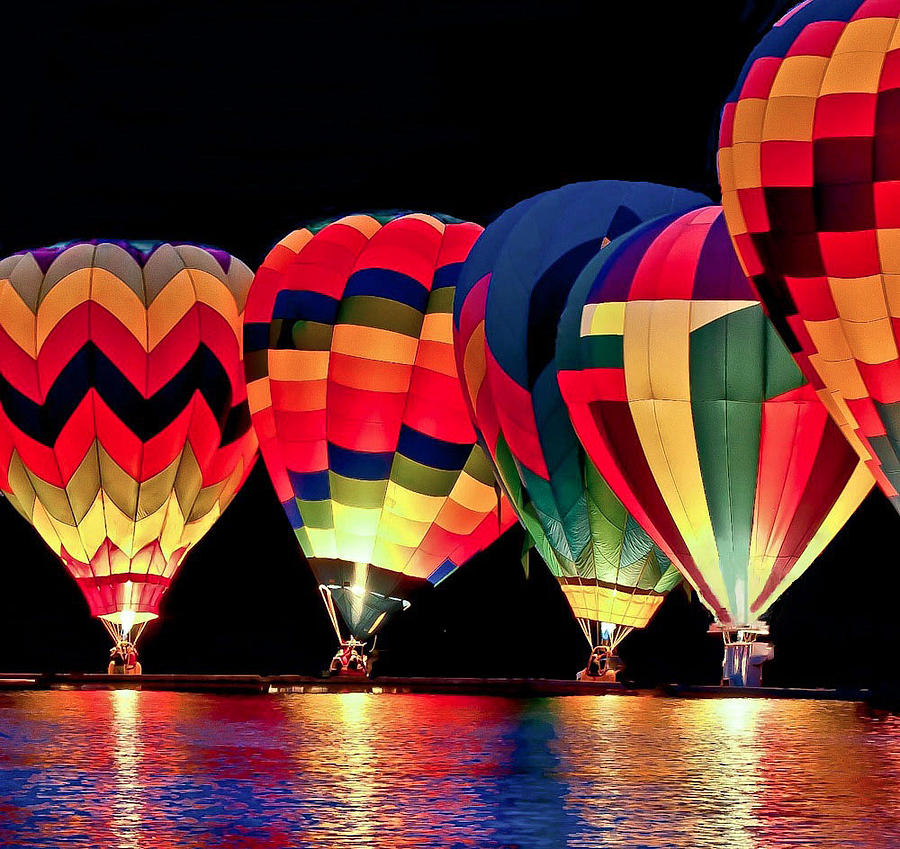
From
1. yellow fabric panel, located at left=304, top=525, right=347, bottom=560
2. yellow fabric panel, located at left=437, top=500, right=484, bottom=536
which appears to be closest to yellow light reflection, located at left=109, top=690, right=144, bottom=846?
yellow fabric panel, located at left=304, top=525, right=347, bottom=560

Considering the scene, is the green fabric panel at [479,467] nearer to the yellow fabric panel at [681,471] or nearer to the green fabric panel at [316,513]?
the green fabric panel at [316,513]

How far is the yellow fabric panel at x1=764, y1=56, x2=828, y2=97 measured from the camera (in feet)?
47.6

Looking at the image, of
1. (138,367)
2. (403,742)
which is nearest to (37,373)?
(138,367)

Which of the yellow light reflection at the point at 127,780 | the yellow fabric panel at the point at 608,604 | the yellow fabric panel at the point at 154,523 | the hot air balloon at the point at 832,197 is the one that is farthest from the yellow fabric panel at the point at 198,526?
the hot air balloon at the point at 832,197

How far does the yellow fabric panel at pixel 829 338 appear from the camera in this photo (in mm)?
14719

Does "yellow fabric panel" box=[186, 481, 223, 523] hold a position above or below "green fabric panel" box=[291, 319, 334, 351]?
below

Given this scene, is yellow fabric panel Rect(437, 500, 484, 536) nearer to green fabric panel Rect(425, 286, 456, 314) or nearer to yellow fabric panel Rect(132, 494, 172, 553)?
green fabric panel Rect(425, 286, 456, 314)

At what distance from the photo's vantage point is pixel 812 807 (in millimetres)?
9227

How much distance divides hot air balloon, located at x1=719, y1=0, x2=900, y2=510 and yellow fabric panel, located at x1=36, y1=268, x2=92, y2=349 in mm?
8014

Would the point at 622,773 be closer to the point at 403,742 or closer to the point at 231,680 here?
the point at 403,742

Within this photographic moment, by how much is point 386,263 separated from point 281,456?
2.08m

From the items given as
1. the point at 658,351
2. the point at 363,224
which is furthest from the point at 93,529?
the point at 658,351

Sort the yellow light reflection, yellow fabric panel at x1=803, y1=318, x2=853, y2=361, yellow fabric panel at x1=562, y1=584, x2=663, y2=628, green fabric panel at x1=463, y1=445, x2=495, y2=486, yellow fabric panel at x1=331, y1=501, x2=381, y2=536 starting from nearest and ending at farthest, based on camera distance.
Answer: the yellow light reflection < yellow fabric panel at x1=803, y1=318, x2=853, y2=361 < yellow fabric panel at x1=562, y1=584, x2=663, y2=628 < yellow fabric panel at x1=331, y1=501, x2=381, y2=536 < green fabric panel at x1=463, y1=445, x2=495, y2=486

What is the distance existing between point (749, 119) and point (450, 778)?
6316 mm
